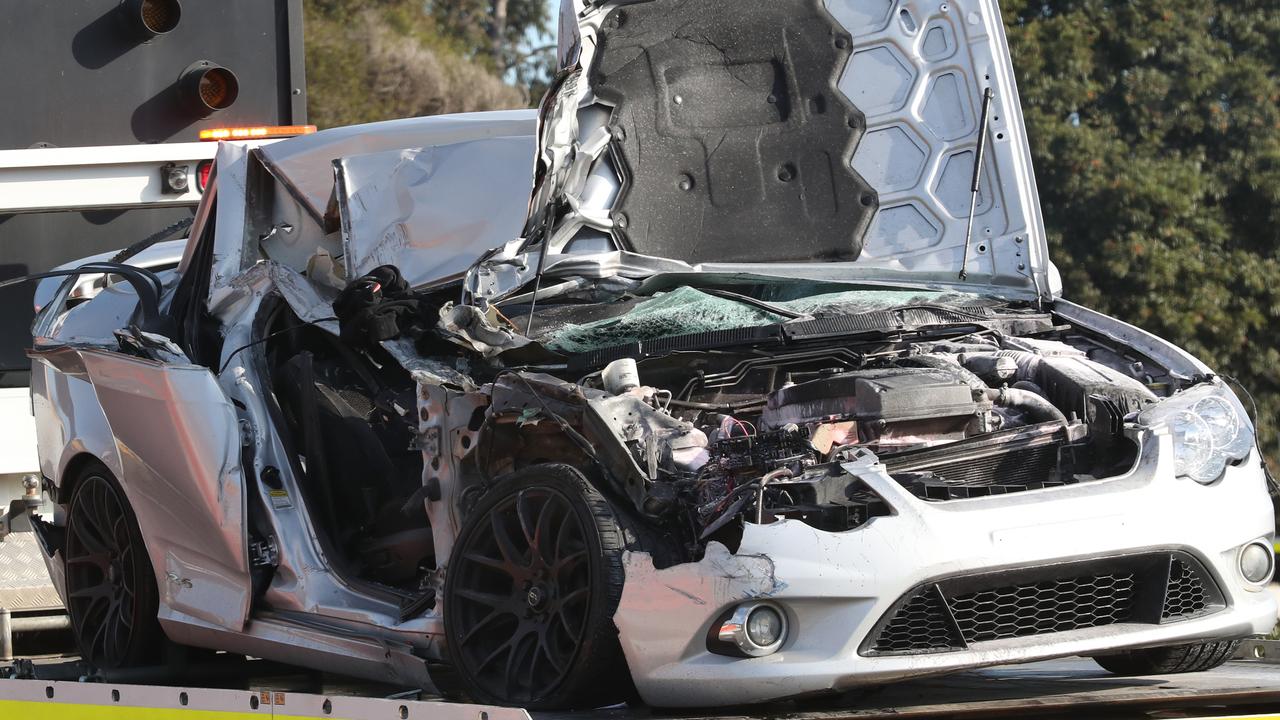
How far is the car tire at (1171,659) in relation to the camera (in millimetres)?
5047

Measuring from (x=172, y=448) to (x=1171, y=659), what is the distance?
10.9ft

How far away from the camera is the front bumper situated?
13.8 feet

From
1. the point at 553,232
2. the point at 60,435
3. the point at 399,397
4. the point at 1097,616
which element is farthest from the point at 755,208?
the point at 60,435

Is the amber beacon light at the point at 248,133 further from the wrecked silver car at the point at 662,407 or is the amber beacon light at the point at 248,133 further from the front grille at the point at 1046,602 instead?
the front grille at the point at 1046,602

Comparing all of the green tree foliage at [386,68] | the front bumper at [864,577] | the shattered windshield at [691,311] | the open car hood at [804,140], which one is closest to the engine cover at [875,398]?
the front bumper at [864,577]

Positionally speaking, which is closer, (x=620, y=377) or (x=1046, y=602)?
(x=1046, y=602)

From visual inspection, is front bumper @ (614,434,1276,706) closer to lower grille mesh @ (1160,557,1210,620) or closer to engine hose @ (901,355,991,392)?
lower grille mesh @ (1160,557,1210,620)

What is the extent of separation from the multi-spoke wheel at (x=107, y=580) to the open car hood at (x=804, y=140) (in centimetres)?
209

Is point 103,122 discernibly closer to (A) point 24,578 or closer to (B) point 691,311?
(A) point 24,578

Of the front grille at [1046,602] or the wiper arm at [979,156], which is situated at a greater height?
the wiper arm at [979,156]

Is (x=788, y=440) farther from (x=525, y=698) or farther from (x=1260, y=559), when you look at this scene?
(x=1260, y=559)

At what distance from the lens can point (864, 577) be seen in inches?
165

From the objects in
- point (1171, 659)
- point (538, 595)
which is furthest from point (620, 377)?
point (1171, 659)

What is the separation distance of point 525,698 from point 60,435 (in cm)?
285
